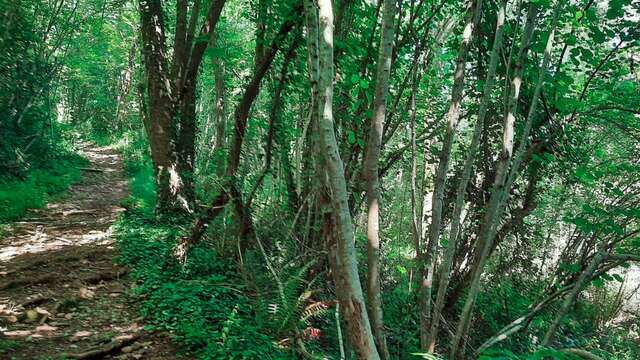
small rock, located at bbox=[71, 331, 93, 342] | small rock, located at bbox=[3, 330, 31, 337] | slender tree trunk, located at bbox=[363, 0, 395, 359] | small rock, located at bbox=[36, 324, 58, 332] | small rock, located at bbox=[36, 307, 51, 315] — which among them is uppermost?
slender tree trunk, located at bbox=[363, 0, 395, 359]

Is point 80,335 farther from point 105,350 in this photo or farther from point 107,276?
point 107,276

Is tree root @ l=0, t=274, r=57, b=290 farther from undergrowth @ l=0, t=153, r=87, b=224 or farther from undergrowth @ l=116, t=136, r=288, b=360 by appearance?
undergrowth @ l=0, t=153, r=87, b=224

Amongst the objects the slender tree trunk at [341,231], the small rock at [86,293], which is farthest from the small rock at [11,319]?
the slender tree trunk at [341,231]

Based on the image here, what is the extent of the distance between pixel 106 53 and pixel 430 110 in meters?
23.7

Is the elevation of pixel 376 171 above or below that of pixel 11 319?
above

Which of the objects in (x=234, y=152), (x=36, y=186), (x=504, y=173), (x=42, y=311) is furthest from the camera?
(x=36, y=186)

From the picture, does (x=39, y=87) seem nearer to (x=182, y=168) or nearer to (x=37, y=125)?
(x=37, y=125)

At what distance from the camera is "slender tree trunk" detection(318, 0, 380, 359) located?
9.90ft

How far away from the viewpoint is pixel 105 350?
4.19m

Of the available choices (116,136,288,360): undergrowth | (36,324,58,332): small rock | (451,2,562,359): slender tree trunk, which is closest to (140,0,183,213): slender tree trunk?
(116,136,288,360): undergrowth

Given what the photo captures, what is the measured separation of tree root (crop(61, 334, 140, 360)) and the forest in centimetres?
2

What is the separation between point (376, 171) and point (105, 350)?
10.1ft

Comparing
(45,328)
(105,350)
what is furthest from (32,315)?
(105,350)

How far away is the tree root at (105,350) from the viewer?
13.1ft
